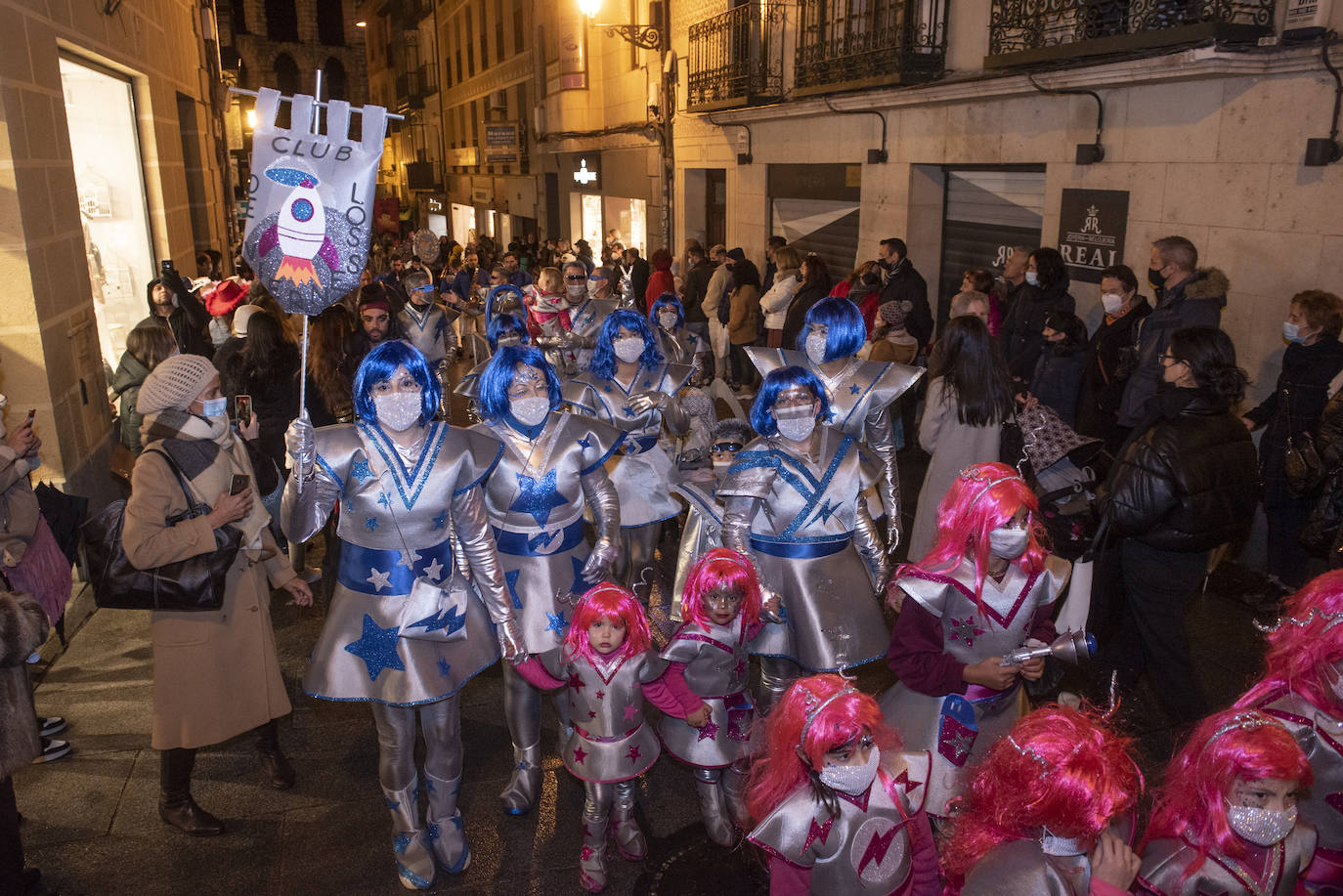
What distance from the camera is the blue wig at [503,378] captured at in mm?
4094

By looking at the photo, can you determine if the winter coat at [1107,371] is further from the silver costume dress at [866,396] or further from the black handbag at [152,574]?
the black handbag at [152,574]

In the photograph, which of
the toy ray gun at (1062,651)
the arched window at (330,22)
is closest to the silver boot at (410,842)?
the toy ray gun at (1062,651)

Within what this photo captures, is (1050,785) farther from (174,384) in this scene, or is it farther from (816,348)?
(816,348)

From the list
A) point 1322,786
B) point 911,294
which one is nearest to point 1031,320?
point 911,294

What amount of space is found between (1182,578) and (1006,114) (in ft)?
22.8

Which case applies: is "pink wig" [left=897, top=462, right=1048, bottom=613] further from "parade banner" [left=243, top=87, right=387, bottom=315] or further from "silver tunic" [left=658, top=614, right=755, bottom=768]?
"parade banner" [left=243, top=87, right=387, bottom=315]

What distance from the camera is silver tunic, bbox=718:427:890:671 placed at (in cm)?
399

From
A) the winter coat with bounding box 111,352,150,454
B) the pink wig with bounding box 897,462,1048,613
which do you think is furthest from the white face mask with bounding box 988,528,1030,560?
the winter coat with bounding box 111,352,150,454

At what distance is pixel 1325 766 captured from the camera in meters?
2.91

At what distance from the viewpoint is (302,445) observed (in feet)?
11.3

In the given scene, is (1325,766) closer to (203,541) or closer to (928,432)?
(928,432)

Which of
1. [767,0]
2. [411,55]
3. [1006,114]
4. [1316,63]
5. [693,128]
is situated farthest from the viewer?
[411,55]

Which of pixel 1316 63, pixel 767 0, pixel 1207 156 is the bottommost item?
pixel 1207 156

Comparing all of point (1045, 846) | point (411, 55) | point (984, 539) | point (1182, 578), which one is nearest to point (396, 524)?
point (984, 539)
